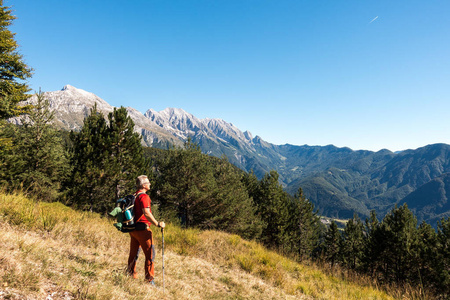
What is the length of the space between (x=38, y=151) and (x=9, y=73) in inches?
217

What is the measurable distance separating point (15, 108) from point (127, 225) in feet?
49.5

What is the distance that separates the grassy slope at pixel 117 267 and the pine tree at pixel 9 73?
10082 millimetres

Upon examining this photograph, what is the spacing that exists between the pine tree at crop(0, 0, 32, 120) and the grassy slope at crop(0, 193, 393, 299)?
1008cm

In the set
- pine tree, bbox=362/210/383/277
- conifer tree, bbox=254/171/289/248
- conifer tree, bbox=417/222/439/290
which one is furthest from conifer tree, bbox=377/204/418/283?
conifer tree, bbox=254/171/289/248

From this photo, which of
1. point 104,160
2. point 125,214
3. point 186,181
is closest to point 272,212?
point 186,181

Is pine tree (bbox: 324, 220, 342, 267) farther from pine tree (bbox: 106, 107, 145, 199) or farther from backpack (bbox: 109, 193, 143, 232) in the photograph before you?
backpack (bbox: 109, 193, 143, 232)

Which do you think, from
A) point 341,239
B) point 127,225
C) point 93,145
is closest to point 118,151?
point 93,145

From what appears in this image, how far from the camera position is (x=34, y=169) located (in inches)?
611

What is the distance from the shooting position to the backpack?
4039 millimetres

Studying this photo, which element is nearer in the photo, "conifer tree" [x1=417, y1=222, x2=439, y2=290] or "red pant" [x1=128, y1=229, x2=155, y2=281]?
"red pant" [x1=128, y1=229, x2=155, y2=281]

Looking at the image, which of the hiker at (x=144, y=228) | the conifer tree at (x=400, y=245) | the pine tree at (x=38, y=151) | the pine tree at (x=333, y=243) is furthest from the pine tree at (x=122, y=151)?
the pine tree at (x=333, y=243)

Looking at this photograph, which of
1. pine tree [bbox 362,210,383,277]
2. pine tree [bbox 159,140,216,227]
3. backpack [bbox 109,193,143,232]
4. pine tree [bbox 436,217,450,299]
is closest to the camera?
backpack [bbox 109,193,143,232]

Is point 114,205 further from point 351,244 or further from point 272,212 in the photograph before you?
point 351,244

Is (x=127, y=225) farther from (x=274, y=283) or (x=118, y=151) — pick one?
(x=118, y=151)
